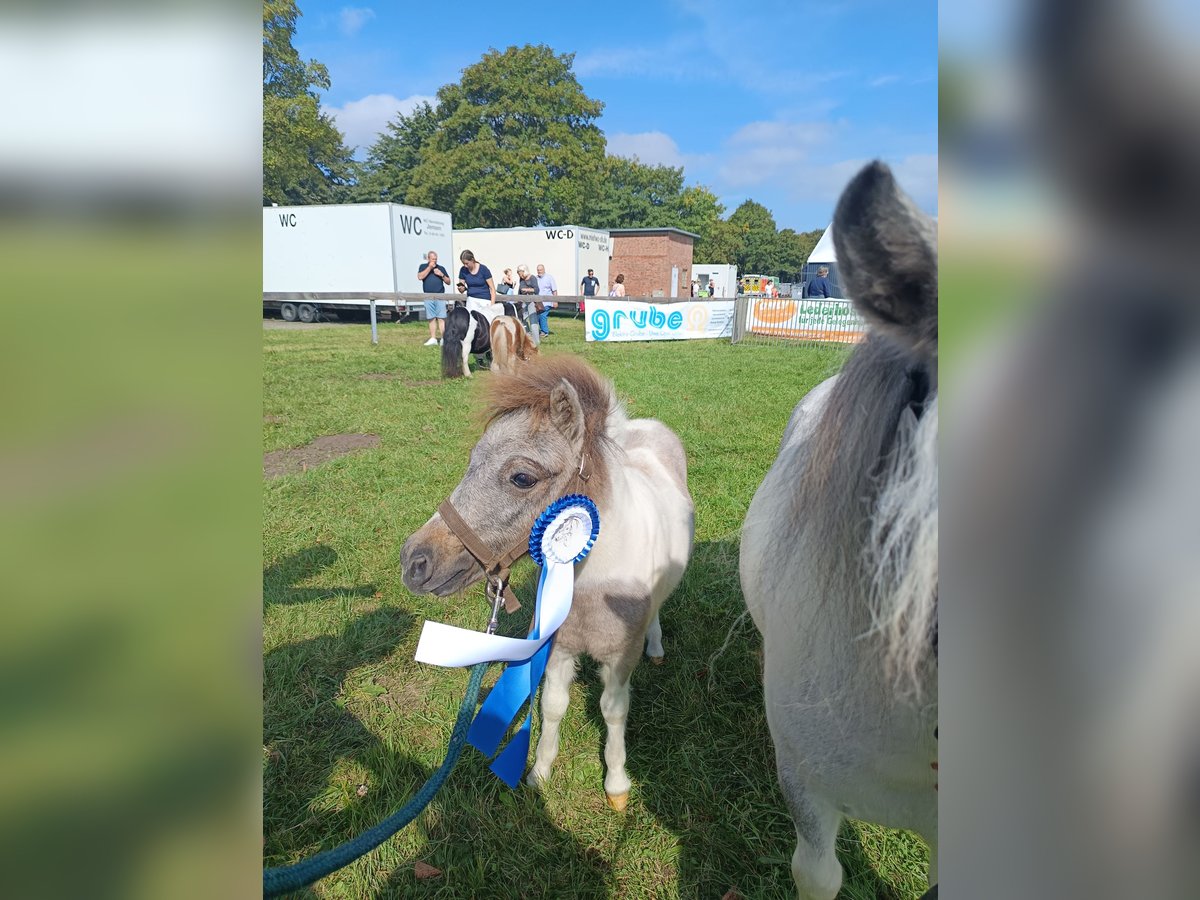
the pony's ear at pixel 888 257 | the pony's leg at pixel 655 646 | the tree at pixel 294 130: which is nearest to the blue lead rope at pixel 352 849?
the pony's ear at pixel 888 257

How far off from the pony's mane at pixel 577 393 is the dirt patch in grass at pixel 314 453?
4496 millimetres

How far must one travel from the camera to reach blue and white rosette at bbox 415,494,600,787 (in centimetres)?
233

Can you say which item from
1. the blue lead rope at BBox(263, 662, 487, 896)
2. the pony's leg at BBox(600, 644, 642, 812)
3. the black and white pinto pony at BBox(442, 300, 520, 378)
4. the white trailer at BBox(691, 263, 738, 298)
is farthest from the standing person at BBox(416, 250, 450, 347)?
the white trailer at BBox(691, 263, 738, 298)

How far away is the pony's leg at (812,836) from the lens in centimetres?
171

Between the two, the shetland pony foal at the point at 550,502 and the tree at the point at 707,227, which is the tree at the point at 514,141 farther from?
the shetland pony foal at the point at 550,502

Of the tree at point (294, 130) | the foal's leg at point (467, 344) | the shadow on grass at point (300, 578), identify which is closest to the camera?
the shadow on grass at point (300, 578)

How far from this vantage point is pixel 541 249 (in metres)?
28.1

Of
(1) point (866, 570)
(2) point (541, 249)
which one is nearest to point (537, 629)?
(1) point (866, 570)

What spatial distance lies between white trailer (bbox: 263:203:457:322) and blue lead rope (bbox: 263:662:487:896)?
21.9 metres

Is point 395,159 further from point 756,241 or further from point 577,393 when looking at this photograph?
point 577,393

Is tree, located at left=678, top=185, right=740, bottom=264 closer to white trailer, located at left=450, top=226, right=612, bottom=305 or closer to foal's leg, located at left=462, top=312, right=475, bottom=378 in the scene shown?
white trailer, located at left=450, top=226, right=612, bottom=305
